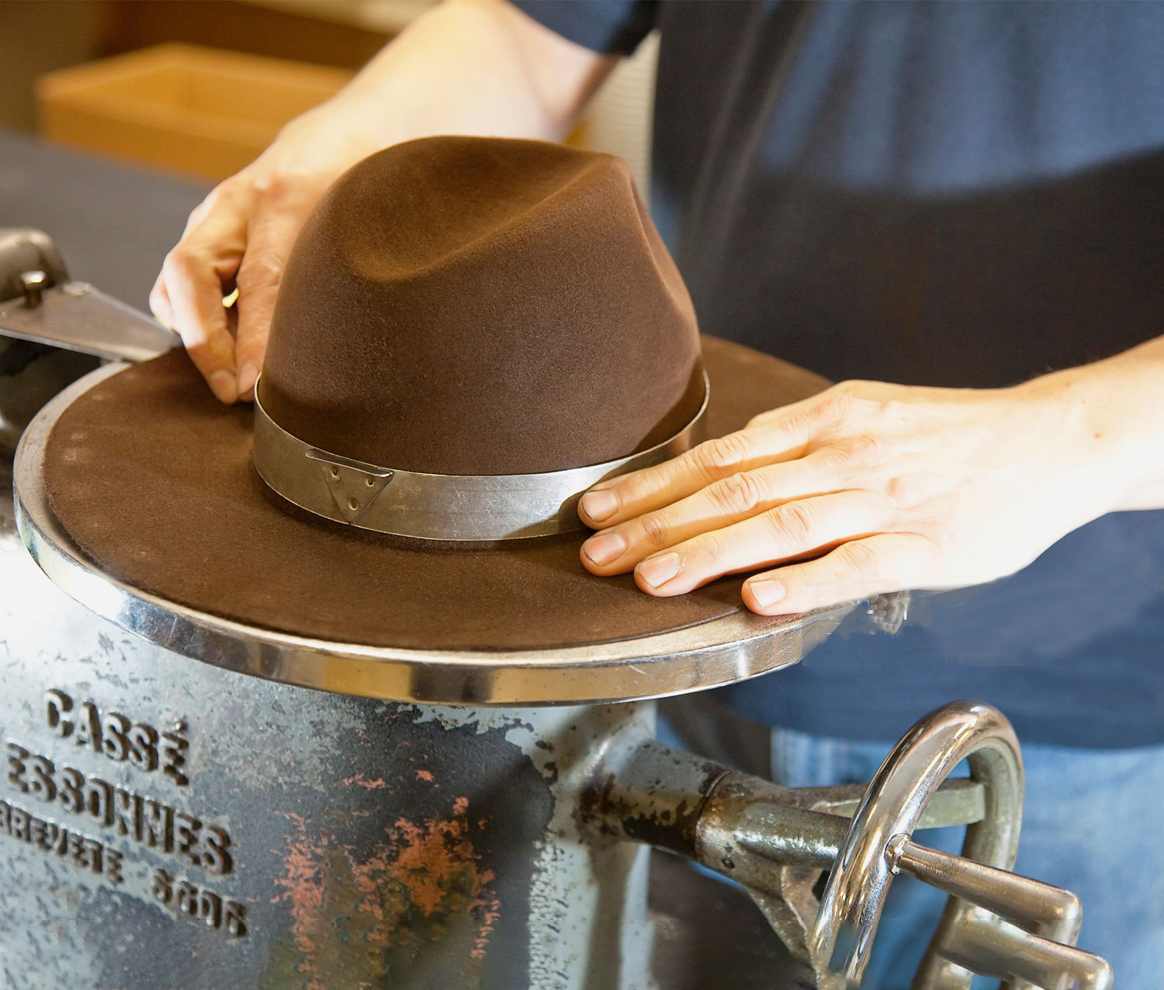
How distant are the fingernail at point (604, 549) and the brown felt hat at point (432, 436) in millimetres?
12

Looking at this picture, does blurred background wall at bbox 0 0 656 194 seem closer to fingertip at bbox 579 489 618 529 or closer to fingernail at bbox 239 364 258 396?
fingernail at bbox 239 364 258 396

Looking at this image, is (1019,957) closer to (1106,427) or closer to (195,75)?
(1106,427)

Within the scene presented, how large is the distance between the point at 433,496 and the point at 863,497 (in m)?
0.21

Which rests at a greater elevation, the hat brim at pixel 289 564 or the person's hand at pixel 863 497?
the person's hand at pixel 863 497

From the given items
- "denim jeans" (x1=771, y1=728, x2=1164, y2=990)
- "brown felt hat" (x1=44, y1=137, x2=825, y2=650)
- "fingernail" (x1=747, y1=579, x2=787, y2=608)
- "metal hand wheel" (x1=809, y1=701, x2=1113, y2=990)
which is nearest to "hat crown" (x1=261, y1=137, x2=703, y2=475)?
"brown felt hat" (x1=44, y1=137, x2=825, y2=650)

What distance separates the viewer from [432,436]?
1.94 feet

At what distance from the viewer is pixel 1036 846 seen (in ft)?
3.63

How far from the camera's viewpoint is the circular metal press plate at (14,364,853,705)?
522 millimetres

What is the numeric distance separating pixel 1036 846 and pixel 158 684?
2.59ft

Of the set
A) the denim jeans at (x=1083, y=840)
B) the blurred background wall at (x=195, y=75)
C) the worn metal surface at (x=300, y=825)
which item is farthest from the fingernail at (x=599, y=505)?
the blurred background wall at (x=195, y=75)

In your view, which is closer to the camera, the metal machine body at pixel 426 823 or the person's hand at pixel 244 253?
the metal machine body at pixel 426 823

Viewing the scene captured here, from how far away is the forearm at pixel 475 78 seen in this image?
1052 millimetres

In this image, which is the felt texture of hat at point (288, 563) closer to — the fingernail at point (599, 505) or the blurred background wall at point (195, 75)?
the fingernail at point (599, 505)

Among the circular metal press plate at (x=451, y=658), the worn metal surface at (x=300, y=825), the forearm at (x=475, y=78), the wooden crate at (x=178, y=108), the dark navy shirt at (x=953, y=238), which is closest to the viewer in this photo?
the circular metal press plate at (x=451, y=658)
